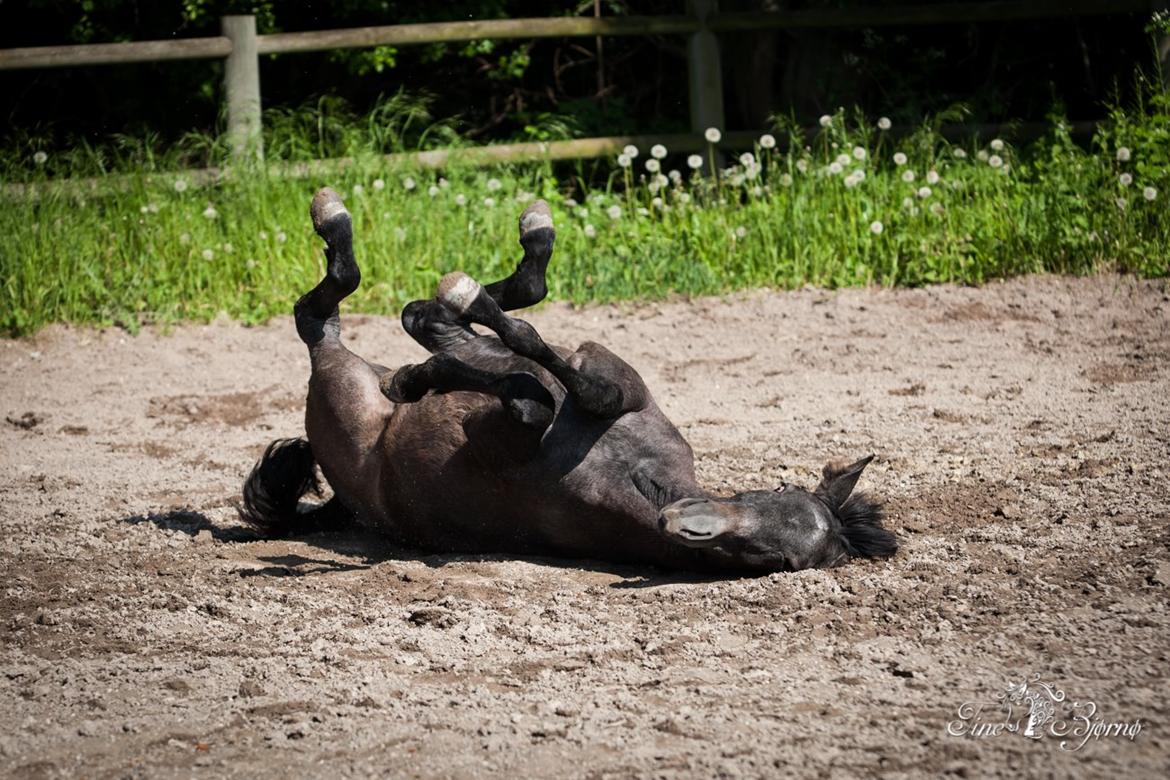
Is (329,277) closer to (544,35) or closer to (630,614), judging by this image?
(630,614)

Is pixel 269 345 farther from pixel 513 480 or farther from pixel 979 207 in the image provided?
pixel 979 207

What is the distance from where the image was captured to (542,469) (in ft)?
12.5

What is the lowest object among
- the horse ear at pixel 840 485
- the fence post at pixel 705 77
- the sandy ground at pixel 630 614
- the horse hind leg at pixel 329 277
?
the sandy ground at pixel 630 614

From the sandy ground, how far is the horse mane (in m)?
0.10

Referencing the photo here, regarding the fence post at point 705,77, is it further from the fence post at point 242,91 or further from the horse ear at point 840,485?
the horse ear at point 840,485

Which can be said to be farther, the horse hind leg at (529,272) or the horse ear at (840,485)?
the horse hind leg at (529,272)

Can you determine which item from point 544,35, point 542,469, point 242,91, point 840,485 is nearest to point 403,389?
point 542,469

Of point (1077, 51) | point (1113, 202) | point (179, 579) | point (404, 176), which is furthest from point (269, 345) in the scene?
point (1077, 51)

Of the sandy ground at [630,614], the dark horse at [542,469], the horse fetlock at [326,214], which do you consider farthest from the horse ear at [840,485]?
the horse fetlock at [326,214]

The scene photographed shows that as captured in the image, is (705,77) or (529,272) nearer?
(529,272)

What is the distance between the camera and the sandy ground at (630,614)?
272cm

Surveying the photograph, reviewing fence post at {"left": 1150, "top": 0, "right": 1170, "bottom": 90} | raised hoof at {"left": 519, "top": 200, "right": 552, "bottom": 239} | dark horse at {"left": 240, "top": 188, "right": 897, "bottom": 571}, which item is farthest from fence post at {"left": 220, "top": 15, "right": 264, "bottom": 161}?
fence post at {"left": 1150, "top": 0, "right": 1170, "bottom": 90}

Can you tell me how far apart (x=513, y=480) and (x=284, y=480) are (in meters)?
0.99

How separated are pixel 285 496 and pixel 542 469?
42.7 inches
